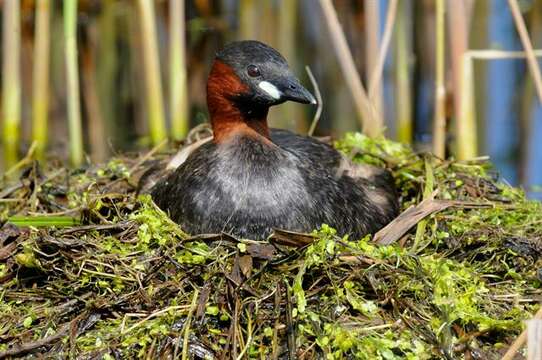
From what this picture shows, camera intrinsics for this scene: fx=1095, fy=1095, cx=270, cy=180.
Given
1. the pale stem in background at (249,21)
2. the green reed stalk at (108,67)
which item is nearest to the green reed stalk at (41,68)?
the green reed stalk at (108,67)

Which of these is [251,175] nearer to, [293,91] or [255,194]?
[255,194]

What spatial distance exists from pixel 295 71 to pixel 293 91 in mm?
5594

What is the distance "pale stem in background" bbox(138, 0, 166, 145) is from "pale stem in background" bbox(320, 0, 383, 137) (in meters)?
1.64

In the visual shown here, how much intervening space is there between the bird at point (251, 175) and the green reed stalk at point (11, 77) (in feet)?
9.21

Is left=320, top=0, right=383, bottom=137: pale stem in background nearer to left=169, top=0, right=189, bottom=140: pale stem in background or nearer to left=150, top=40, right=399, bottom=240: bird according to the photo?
left=150, top=40, right=399, bottom=240: bird

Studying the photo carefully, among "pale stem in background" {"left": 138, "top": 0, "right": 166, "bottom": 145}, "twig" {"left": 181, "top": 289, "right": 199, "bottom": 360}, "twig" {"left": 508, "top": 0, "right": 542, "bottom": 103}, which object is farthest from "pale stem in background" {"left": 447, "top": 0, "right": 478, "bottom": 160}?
"twig" {"left": 181, "top": 289, "right": 199, "bottom": 360}

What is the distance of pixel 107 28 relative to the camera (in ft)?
40.6

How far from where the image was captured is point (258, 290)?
16.5 ft

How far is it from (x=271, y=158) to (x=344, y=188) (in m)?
0.54

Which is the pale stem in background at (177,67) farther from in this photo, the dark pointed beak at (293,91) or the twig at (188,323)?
the twig at (188,323)

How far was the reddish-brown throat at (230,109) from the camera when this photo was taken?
5.50 meters

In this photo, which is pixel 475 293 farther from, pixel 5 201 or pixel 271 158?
pixel 5 201

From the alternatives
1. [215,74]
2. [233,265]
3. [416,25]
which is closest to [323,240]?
[233,265]

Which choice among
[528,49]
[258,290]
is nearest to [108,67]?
[528,49]
